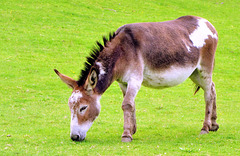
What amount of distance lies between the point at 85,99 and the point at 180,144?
2.36 meters

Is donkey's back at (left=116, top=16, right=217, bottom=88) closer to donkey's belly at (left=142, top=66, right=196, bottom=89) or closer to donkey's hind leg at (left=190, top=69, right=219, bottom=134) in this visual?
donkey's belly at (left=142, top=66, right=196, bottom=89)

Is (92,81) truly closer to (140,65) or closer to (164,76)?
(140,65)

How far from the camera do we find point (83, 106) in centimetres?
800

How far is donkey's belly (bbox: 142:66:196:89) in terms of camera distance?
8898 mm

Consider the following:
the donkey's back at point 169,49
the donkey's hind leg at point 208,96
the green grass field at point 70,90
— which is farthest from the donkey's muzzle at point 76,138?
the donkey's hind leg at point 208,96

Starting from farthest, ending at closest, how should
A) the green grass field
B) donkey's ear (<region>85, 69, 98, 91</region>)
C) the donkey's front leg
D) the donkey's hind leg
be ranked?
the donkey's hind leg < the donkey's front leg < the green grass field < donkey's ear (<region>85, 69, 98, 91</region>)

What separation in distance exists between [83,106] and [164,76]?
2261 mm

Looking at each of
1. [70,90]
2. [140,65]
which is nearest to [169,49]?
[140,65]

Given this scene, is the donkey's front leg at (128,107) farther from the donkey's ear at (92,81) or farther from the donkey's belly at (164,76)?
the donkey's ear at (92,81)

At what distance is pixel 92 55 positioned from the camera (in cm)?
841

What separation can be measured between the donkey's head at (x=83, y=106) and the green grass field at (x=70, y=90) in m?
0.29

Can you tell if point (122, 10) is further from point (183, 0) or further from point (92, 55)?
point (92, 55)

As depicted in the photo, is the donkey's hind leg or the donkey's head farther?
the donkey's hind leg

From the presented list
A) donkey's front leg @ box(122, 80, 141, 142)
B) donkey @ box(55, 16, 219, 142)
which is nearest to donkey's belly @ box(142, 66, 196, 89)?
donkey @ box(55, 16, 219, 142)
